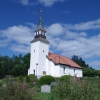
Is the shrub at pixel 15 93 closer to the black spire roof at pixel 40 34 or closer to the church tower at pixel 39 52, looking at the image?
the church tower at pixel 39 52

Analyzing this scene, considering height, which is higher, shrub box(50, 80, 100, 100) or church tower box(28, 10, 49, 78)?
church tower box(28, 10, 49, 78)

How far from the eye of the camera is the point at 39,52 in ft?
137

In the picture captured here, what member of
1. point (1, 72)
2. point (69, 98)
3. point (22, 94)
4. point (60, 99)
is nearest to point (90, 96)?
point (69, 98)

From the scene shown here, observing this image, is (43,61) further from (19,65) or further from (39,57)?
(19,65)

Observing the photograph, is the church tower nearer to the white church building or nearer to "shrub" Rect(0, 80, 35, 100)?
the white church building

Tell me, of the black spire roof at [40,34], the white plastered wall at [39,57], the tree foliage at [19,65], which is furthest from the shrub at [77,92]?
the tree foliage at [19,65]

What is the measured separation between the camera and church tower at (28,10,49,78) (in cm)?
4106

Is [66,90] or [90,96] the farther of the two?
[66,90]

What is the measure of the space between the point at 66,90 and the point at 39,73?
3376 cm

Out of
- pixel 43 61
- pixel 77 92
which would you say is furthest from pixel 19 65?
pixel 77 92

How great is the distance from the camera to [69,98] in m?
6.65

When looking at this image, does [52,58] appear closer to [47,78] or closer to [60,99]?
[47,78]

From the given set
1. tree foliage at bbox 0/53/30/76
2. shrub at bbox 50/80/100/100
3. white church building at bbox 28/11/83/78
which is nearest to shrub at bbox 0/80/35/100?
shrub at bbox 50/80/100/100

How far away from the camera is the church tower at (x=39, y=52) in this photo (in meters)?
41.1
